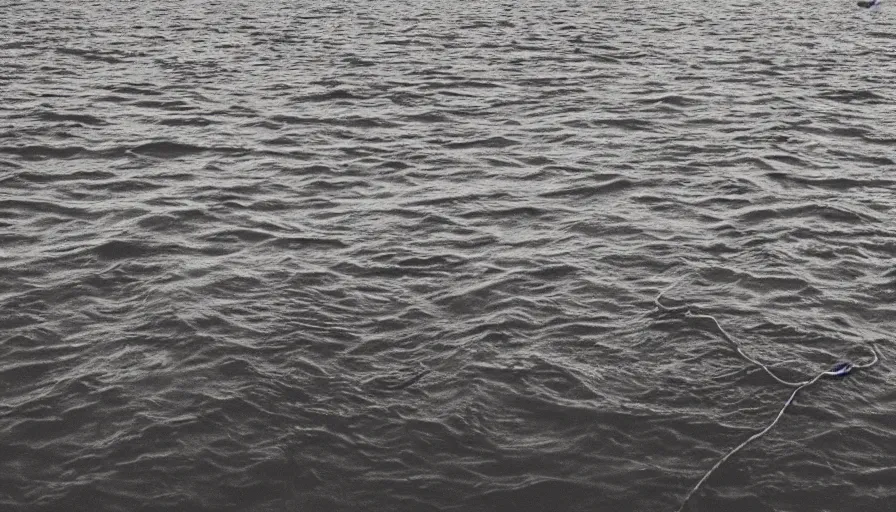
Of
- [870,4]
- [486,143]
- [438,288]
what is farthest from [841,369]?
[870,4]

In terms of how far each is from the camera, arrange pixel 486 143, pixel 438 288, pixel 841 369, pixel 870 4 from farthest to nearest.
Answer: pixel 870 4
pixel 486 143
pixel 438 288
pixel 841 369

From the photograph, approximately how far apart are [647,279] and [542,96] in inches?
461

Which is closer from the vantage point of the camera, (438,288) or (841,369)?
(841,369)

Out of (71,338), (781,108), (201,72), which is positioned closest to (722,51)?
(781,108)

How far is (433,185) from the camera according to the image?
57.1 ft

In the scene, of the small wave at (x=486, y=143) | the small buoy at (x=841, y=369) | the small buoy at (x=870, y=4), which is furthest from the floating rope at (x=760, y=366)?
the small buoy at (x=870, y=4)

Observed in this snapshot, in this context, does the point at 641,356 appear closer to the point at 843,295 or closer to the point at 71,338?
the point at 843,295

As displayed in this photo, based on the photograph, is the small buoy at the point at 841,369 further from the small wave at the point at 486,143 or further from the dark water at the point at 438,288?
the small wave at the point at 486,143

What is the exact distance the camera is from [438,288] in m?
13.0

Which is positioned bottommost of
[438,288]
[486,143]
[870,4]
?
[870,4]

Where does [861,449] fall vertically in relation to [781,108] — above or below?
above

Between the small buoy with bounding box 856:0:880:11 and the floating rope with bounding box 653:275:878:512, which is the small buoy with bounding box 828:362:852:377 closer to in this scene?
the floating rope with bounding box 653:275:878:512

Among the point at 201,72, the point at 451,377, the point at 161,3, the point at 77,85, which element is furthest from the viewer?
the point at 161,3

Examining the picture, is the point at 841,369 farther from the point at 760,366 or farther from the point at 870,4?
the point at 870,4
